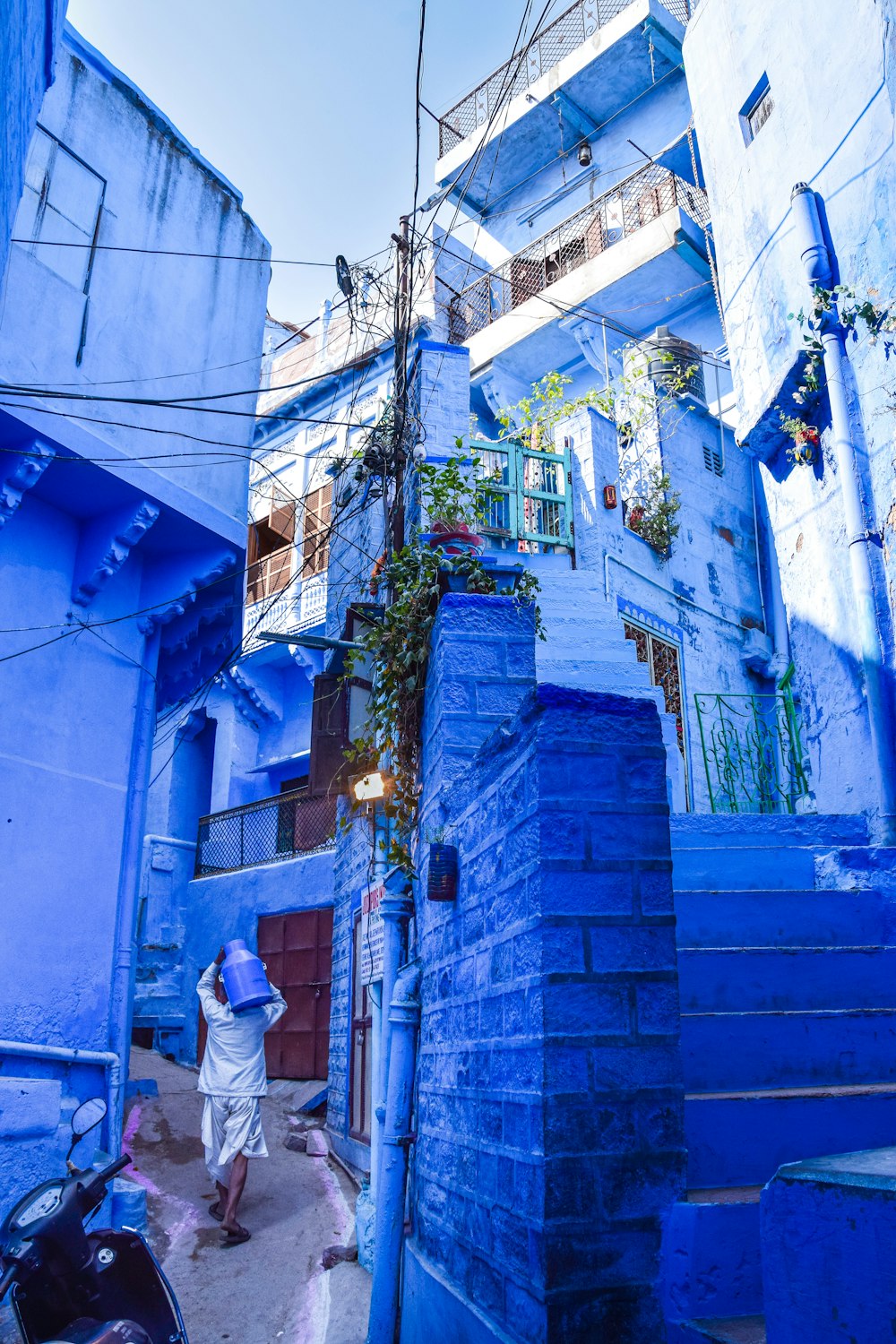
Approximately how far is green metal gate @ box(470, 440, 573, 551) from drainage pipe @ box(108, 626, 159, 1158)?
466 cm

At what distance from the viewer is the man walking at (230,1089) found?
666 cm

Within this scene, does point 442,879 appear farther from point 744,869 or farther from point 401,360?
point 401,360

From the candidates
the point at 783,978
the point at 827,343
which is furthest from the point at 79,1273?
the point at 827,343

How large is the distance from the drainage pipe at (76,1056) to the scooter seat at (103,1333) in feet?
9.80

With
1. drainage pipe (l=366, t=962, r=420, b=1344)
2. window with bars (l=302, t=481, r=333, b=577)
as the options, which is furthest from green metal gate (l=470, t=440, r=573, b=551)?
drainage pipe (l=366, t=962, r=420, b=1344)

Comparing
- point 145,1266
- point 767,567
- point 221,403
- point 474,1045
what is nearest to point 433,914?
point 474,1045

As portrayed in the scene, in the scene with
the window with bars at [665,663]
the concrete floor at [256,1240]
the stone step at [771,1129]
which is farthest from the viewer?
the window with bars at [665,663]

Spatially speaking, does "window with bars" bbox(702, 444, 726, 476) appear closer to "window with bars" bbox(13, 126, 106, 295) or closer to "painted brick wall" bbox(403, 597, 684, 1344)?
"window with bars" bbox(13, 126, 106, 295)

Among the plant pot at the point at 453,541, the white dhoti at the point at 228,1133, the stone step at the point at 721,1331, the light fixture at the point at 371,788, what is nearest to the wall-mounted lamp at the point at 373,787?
the light fixture at the point at 371,788

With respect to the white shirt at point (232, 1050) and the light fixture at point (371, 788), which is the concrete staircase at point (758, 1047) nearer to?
the light fixture at point (371, 788)

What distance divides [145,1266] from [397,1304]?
1.06 meters

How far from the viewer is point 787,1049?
10.9 ft

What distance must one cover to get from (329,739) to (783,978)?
5211 mm

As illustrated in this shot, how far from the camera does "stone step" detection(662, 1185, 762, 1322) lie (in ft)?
7.72
